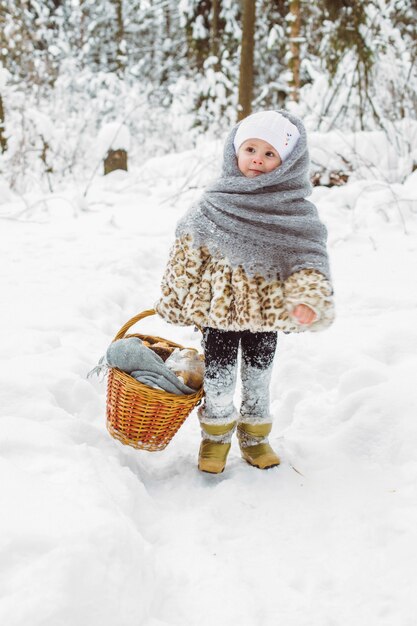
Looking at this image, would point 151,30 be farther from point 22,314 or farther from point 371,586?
point 371,586

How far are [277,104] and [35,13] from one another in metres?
9.22

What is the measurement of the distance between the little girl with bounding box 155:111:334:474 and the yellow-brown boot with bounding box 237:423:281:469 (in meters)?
0.49

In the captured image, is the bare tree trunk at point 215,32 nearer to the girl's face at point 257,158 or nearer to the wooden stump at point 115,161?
the wooden stump at point 115,161

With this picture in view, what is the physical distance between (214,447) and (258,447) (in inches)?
7.7

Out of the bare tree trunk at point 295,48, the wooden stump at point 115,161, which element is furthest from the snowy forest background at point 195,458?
the bare tree trunk at point 295,48

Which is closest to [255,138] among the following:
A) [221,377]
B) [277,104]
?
[221,377]

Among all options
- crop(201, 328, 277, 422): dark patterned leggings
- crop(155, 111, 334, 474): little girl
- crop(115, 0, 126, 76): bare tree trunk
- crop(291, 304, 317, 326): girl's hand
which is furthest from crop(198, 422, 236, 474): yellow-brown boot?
crop(115, 0, 126, 76): bare tree trunk

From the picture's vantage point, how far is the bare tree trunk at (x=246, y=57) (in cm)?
725

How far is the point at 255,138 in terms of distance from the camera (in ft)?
6.27

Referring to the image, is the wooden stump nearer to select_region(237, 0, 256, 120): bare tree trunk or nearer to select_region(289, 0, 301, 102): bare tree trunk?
select_region(237, 0, 256, 120): bare tree trunk

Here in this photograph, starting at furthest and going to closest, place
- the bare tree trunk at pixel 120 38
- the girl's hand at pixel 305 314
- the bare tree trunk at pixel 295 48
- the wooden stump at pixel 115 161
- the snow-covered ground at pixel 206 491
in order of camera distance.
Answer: the bare tree trunk at pixel 120 38 < the bare tree trunk at pixel 295 48 < the wooden stump at pixel 115 161 < the girl's hand at pixel 305 314 < the snow-covered ground at pixel 206 491

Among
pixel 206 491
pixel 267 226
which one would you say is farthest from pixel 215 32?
pixel 206 491

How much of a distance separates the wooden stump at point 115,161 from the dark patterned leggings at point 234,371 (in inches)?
298

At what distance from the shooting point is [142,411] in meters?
2.01
